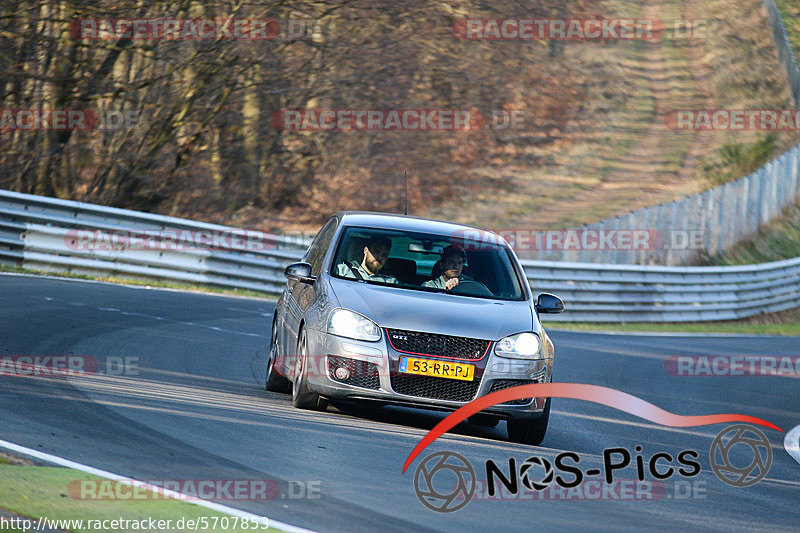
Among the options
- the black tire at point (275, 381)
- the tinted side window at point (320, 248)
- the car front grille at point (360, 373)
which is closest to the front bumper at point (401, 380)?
the car front grille at point (360, 373)

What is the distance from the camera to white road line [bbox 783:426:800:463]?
10844 mm

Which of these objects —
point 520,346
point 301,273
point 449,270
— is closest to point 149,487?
point 520,346

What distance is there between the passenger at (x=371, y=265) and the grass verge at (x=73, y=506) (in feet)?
12.6

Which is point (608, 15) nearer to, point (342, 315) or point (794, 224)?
point (794, 224)

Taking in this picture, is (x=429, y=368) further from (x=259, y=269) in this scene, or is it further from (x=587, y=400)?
(x=259, y=269)

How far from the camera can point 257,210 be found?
35281mm

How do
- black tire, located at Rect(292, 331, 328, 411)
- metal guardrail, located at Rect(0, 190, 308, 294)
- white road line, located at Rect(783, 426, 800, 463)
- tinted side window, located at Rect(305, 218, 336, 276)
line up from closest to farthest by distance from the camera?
1. black tire, located at Rect(292, 331, 328, 411)
2. tinted side window, located at Rect(305, 218, 336, 276)
3. white road line, located at Rect(783, 426, 800, 463)
4. metal guardrail, located at Rect(0, 190, 308, 294)

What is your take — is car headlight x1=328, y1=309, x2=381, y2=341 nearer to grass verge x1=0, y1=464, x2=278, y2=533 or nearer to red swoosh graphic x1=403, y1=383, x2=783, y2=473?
red swoosh graphic x1=403, y1=383, x2=783, y2=473

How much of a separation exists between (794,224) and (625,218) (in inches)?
536

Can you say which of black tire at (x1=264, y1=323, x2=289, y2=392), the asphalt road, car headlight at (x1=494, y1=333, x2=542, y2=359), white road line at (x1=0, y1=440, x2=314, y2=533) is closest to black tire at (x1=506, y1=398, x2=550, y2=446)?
the asphalt road

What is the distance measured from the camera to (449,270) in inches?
391

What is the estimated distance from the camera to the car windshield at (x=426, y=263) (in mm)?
9836

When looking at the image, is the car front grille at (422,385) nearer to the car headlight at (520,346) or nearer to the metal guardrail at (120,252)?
the car headlight at (520,346)

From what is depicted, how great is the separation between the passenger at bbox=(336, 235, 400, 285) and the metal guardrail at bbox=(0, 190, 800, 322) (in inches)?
445
